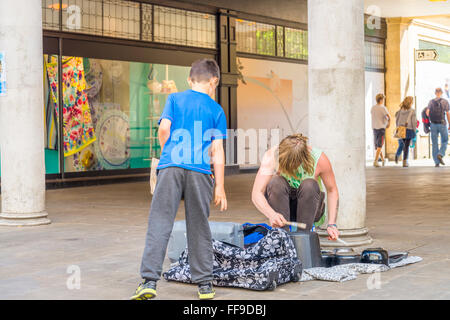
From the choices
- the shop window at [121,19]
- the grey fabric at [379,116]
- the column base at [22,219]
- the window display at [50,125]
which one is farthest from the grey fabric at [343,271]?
the grey fabric at [379,116]

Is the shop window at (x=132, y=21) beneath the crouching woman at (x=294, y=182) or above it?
above

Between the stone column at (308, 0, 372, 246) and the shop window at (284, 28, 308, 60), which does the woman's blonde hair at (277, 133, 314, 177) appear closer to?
the stone column at (308, 0, 372, 246)

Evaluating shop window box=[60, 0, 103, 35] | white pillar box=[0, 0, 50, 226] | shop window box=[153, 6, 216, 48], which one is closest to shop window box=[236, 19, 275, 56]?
shop window box=[153, 6, 216, 48]

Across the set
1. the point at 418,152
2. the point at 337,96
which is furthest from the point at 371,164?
the point at 337,96

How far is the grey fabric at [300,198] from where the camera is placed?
5730 millimetres

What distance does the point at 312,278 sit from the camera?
523 cm

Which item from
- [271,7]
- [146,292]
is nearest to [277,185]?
[146,292]

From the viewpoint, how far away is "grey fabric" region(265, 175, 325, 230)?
5.73 metres

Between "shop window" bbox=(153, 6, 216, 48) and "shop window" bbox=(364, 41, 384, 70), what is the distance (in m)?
7.50

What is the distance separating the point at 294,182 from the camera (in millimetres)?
5867

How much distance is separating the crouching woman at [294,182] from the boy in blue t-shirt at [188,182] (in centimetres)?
101

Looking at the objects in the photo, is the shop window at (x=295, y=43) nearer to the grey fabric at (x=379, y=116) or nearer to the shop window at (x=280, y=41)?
the shop window at (x=280, y=41)

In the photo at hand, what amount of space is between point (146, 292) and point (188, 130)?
103cm

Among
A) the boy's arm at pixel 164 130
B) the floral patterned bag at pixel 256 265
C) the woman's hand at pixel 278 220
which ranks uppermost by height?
the boy's arm at pixel 164 130
